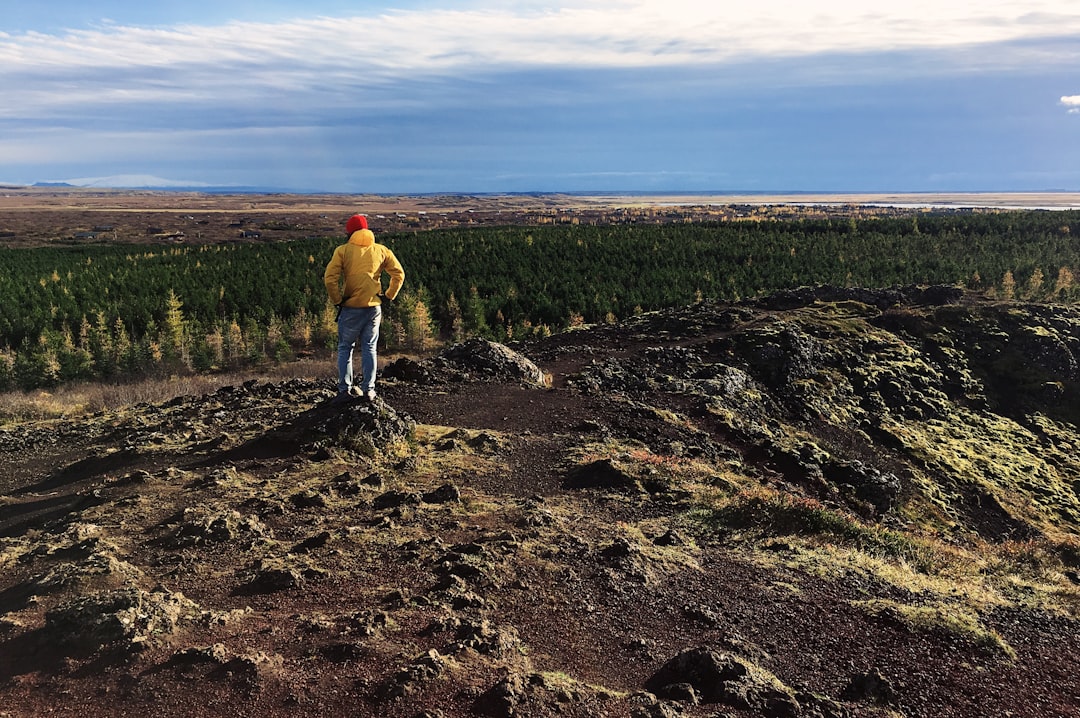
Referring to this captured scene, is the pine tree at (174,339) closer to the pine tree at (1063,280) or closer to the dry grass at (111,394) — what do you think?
the dry grass at (111,394)

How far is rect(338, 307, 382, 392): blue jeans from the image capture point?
34.9ft

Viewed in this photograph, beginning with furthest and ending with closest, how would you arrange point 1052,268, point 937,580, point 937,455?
point 1052,268 < point 937,455 < point 937,580

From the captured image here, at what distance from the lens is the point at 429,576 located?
6801 millimetres

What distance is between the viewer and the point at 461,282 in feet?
173

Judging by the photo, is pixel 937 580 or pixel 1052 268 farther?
pixel 1052 268

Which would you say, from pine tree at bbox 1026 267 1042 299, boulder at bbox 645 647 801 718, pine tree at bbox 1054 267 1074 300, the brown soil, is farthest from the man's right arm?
pine tree at bbox 1054 267 1074 300

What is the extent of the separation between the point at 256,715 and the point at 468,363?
12130 millimetres

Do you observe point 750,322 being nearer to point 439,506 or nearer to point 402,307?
point 439,506

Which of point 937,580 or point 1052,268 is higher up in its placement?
point 1052,268

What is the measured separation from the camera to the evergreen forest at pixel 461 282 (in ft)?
123

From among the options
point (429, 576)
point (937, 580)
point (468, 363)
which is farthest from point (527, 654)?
point (468, 363)

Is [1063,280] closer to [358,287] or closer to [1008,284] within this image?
[1008,284]

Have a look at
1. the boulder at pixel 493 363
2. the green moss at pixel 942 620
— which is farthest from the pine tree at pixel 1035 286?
the green moss at pixel 942 620

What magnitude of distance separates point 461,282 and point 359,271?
141 ft
